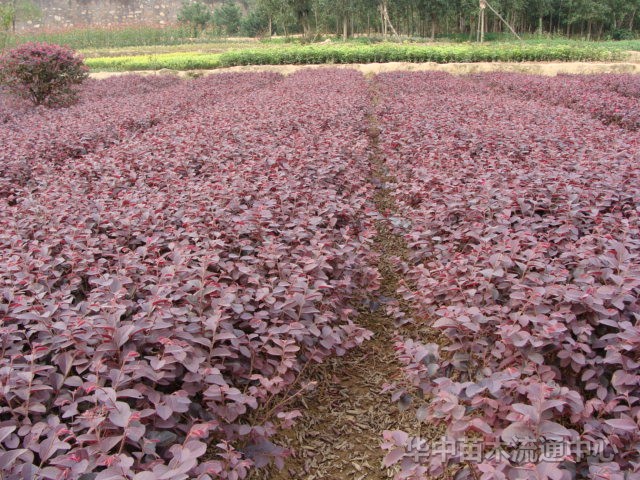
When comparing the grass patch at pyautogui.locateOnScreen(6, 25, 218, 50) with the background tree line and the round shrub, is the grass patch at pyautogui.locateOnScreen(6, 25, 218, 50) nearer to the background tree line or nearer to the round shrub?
the background tree line

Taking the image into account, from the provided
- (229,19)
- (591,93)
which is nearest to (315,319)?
(591,93)

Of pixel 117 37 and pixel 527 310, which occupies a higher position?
pixel 117 37

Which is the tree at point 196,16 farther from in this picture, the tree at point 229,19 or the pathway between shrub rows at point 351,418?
the pathway between shrub rows at point 351,418

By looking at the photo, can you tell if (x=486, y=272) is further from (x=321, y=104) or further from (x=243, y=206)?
(x=321, y=104)

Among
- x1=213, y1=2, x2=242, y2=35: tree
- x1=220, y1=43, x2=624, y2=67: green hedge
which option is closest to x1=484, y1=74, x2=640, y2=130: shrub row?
x1=220, y1=43, x2=624, y2=67: green hedge

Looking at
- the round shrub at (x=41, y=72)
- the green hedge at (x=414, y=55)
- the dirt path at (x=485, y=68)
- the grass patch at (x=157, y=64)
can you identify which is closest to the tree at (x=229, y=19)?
the grass patch at (x=157, y=64)

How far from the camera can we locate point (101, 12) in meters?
46.7

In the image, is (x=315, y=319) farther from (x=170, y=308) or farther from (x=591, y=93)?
(x=591, y=93)

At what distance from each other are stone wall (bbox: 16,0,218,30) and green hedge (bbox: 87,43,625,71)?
1132 inches

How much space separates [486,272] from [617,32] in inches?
1695

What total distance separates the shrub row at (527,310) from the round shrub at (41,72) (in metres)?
9.39

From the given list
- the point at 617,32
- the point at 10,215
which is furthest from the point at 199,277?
the point at 617,32

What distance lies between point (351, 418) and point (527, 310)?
1.06m
